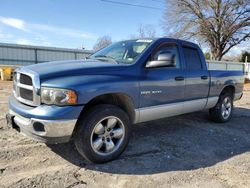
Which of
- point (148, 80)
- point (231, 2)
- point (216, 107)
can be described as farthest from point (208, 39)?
point (148, 80)

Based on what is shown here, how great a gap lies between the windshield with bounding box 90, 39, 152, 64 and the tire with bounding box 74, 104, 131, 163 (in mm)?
990

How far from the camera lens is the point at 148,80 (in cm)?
436

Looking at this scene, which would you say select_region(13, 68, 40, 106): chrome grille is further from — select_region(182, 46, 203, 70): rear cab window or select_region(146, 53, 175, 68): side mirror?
select_region(182, 46, 203, 70): rear cab window

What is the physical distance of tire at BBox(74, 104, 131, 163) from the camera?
3658 millimetres

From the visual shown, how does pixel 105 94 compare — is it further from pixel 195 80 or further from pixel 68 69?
pixel 195 80

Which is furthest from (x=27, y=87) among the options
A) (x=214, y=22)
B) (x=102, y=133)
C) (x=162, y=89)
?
(x=214, y=22)

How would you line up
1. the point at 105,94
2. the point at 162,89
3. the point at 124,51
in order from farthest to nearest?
1. the point at 124,51
2. the point at 162,89
3. the point at 105,94

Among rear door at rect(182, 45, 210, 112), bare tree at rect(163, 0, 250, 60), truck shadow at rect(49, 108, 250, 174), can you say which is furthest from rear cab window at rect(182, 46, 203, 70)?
bare tree at rect(163, 0, 250, 60)

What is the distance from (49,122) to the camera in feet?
10.9

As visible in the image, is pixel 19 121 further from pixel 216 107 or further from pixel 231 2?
pixel 231 2

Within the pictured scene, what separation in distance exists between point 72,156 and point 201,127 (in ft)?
11.0

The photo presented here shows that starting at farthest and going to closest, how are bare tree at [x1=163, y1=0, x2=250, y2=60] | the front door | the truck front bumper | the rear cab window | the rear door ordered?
bare tree at [x1=163, y1=0, x2=250, y2=60]
the rear cab window
the rear door
the front door
the truck front bumper

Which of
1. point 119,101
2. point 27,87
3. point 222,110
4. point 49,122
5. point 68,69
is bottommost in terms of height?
point 222,110

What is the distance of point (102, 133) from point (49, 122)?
0.88m
